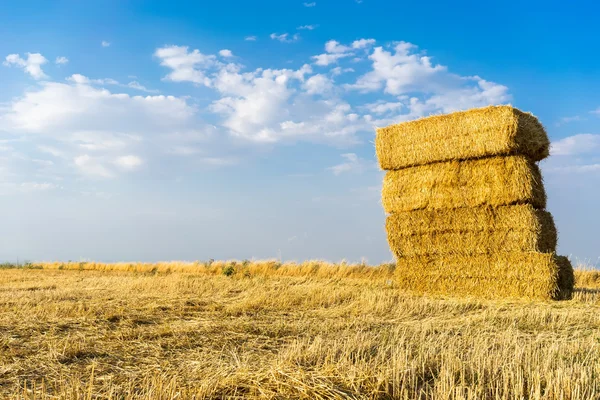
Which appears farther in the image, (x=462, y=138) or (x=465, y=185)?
(x=465, y=185)

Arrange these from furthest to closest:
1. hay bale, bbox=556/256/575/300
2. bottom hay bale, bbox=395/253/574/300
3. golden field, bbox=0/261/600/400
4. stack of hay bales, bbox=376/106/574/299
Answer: hay bale, bbox=556/256/575/300 < stack of hay bales, bbox=376/106/574/299 < bottom hay bale, bbox=395/253/574/300 < golden field, bbox=0/261/600/400

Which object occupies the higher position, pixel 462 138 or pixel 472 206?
pixel 462 138

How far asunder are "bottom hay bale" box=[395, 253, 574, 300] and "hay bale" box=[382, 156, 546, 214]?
1.11 metres

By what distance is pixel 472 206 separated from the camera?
10.9 m

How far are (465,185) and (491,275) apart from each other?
1.85 metres

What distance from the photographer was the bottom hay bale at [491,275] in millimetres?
10164

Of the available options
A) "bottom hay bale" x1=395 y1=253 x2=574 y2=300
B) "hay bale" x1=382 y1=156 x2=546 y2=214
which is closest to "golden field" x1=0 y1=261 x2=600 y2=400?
"bottom hay bale" x1=395 y1=253 x2=574 y2=300

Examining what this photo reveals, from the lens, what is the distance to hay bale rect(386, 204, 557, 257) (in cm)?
1034

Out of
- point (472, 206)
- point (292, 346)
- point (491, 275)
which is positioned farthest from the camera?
point (472, 206)

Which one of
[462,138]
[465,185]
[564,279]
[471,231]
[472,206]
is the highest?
[462,138]

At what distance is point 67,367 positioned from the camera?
4.67 m

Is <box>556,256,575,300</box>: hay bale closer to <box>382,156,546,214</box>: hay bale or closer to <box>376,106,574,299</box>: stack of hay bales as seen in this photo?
<box>376,106,574,299</box>: stack of hay bales

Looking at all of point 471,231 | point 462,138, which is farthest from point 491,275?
point 462,138

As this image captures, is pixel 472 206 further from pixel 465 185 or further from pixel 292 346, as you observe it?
pixel 292 346
